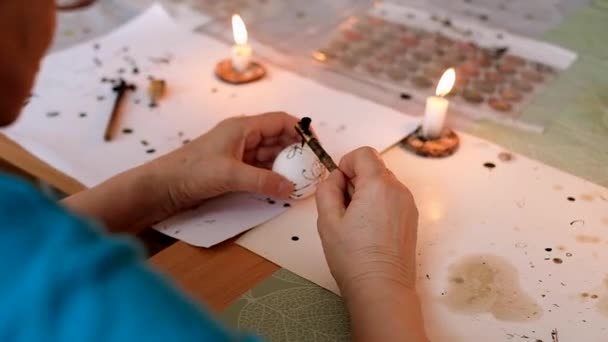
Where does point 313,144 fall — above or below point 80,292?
below

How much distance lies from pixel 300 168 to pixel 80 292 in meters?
0.55

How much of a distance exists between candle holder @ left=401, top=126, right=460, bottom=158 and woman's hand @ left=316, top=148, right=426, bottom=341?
0.20 meters

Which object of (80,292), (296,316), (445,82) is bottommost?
(296,316)

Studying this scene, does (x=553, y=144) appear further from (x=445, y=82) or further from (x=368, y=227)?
(x=368, y=227)

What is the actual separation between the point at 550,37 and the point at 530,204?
0.53 metres

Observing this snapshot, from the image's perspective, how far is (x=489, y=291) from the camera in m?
0.81

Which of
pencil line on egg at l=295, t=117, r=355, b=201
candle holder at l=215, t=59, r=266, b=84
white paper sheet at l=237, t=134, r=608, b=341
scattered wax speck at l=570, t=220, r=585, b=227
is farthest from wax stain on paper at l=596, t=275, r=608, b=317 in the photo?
candle holder at l=215, t=59, r=266, b=84

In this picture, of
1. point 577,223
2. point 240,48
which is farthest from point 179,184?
point 577,223

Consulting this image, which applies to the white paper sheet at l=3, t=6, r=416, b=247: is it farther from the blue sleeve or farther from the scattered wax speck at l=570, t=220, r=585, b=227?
the blue sleeve

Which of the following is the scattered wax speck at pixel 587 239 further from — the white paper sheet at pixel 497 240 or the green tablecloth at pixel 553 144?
the green tablecloth at pixel 553 144

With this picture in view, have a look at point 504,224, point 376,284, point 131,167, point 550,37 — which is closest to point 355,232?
point 376,284

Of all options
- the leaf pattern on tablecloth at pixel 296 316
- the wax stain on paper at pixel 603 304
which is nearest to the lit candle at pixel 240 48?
the leaf pattern on tablecloth at pixel 296 316

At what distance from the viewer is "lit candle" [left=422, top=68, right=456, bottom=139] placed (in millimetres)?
1046

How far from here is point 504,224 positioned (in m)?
0.90
